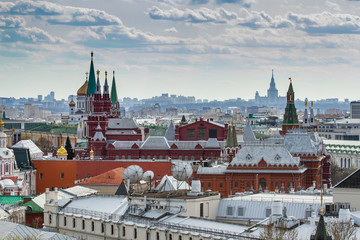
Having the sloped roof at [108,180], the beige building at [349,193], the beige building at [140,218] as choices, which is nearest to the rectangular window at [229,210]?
the beige building at [140,218]

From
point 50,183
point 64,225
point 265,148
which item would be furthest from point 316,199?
point 50,183

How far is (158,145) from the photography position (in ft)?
390

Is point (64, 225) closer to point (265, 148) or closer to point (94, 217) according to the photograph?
point (94, 217)

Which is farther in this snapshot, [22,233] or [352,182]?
[352,182]

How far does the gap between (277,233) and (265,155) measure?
4260 cm

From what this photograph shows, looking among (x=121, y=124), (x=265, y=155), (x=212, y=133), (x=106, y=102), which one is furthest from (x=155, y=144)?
(x=265, y=155)

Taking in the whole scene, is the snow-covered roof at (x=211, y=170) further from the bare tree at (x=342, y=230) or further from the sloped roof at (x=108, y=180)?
the bare tree at (x=342, y=230)

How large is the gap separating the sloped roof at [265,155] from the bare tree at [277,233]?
3922 cm

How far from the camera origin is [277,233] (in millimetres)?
Answer: 45594

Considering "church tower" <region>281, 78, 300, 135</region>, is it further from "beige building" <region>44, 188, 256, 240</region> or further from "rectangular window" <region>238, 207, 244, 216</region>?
"rectangular window" <region>238, 207, 244, 216</region>

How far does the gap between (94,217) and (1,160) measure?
1529 inches

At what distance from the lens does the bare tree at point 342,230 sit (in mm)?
42312

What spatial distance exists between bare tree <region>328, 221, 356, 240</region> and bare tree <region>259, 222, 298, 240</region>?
75.2 inches

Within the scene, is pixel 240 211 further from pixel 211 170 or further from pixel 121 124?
pixel 121 124
